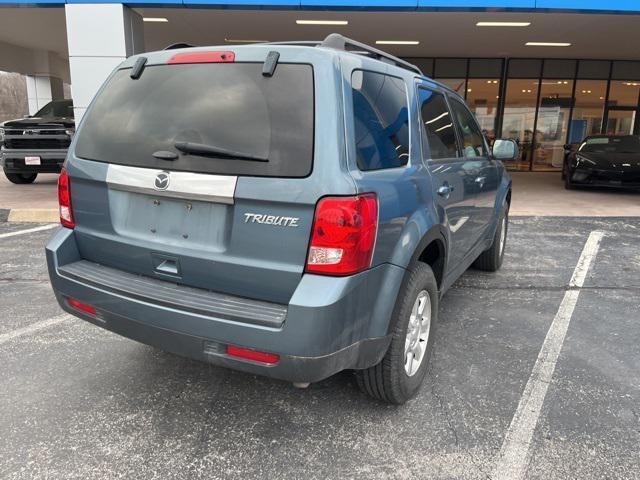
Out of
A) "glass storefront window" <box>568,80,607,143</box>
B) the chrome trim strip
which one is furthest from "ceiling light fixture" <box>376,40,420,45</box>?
the chrome trim strip

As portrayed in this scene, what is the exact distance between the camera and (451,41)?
1353 centimetres

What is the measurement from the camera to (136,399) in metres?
2.95

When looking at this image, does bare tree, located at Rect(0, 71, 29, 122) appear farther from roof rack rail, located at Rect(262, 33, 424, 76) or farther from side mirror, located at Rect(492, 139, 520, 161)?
roof rack rail, located at Rect(262, 33, 424, 76)

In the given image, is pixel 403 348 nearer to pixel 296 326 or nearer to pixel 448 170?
pixel 296 326

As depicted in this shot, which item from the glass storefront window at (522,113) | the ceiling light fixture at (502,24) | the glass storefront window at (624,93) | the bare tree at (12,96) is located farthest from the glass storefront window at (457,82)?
the bare tree at (12,96)

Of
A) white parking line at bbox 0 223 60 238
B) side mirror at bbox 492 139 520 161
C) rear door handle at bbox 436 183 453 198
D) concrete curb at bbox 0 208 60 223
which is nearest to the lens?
rear door handle at bbox 436 183 453 198

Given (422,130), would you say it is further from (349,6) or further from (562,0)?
(562,0)

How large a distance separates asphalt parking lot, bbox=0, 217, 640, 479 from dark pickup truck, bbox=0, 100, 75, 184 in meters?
7.40

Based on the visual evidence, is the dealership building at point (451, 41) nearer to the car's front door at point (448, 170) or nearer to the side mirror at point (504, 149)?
the car's front door at point (448, 170)

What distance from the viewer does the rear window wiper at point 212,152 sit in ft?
7.44

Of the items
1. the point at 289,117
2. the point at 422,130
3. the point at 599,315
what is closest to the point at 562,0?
the point at 599,315

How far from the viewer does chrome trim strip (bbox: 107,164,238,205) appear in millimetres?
2281

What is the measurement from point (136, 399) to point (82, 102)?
7409 mm

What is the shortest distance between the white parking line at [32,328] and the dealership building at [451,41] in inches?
107
